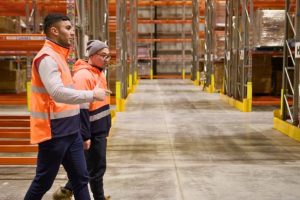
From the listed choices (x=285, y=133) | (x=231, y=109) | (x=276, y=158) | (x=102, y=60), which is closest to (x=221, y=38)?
(x=231, y=109)

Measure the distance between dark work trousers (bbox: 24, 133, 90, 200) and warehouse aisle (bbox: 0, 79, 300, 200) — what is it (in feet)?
5.00

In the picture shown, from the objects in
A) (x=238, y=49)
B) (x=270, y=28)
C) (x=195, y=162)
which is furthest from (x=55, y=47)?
(x=270, y=28)

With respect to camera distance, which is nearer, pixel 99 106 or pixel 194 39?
pixel 99 106

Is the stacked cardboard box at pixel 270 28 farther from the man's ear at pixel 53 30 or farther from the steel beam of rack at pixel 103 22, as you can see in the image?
the man's ear at pixel 53 30

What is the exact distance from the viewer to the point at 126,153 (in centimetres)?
738

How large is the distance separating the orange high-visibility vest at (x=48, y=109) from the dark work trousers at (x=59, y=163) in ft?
0.22

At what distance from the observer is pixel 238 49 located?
14570 mm

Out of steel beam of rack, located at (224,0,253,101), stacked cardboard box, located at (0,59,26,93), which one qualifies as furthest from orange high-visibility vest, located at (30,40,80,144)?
stacked cardboard box, located at (0,59,26,93)

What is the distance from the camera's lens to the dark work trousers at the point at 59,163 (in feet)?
11.1

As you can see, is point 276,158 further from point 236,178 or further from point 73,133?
point 73,133

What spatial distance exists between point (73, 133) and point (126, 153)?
13.0ft

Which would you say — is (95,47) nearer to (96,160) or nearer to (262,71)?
(96,160)

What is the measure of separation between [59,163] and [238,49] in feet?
38.6

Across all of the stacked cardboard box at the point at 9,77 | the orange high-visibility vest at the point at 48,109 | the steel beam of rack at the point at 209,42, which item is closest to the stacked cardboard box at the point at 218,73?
the steel beam of rack at the point at 209,42
